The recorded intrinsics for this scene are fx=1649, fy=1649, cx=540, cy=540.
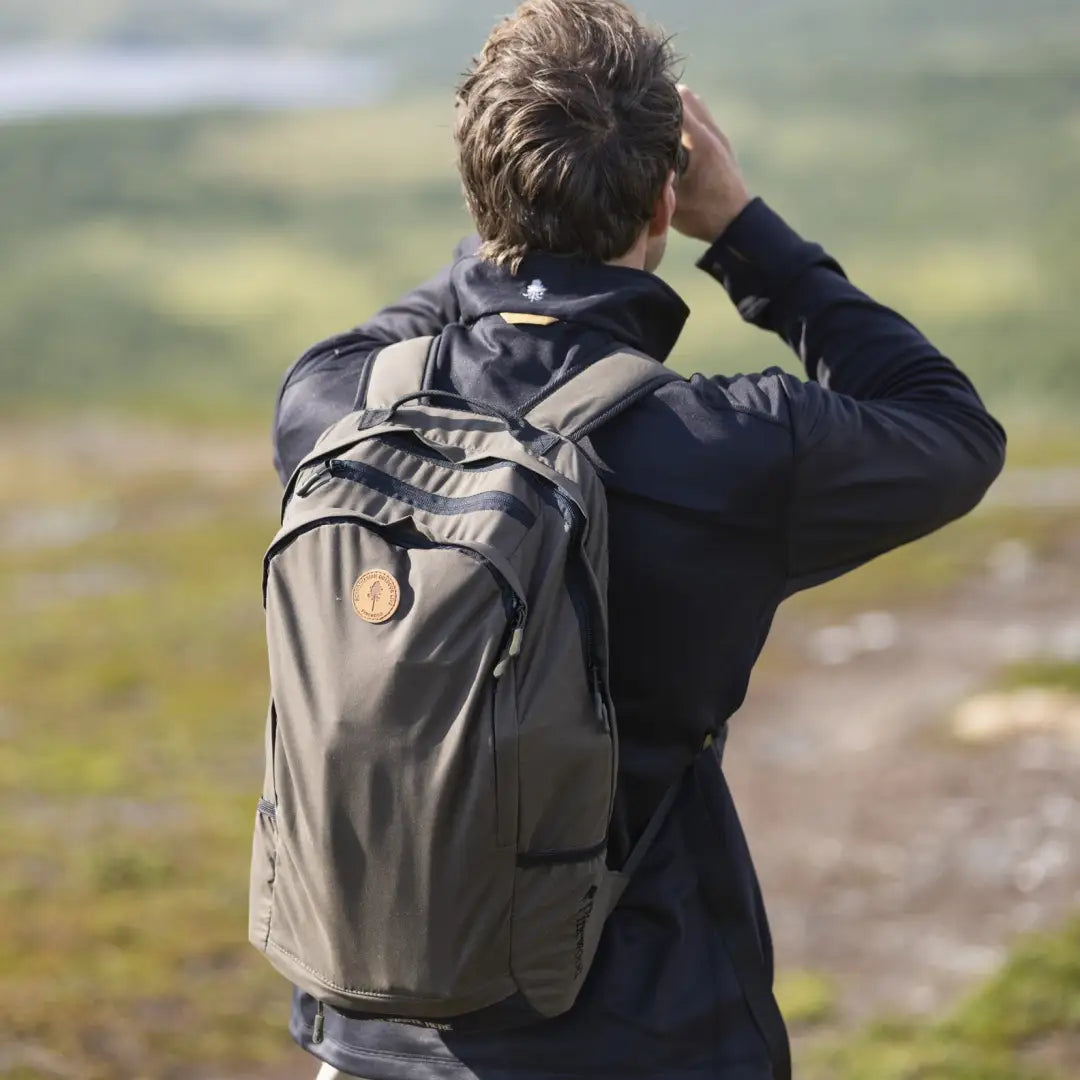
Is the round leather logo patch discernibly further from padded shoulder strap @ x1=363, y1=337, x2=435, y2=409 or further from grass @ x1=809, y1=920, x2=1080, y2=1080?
grass @ x1=809, y1=920, x2=1080, y2=1080

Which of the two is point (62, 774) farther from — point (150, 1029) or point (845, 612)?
point (845, 612)

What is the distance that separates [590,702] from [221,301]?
2639 centimetres

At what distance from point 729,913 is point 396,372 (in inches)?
33.5

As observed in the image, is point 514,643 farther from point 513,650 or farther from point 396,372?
point 396,372

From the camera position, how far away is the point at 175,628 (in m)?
11.7

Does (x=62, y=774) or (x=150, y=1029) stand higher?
(x=62, y=774)

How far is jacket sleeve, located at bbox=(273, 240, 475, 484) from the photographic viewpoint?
226 centimetres

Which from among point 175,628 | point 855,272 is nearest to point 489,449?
point 175,628

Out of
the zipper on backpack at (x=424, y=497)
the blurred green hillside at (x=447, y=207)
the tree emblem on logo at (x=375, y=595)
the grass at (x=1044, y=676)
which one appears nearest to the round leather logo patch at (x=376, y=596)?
the tree emblem on logo at (x=375, y=595)

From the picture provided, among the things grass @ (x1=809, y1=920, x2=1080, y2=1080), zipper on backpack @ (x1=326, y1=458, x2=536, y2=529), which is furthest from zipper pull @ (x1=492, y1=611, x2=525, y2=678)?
grass @ (x1=809, y1=920, x2=1080, y2=1080)

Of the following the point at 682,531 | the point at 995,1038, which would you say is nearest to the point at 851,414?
the point at 682,531

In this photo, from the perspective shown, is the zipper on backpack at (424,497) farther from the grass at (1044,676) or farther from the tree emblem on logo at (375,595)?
the grass at (1044,676)

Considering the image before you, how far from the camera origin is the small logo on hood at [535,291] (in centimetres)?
214

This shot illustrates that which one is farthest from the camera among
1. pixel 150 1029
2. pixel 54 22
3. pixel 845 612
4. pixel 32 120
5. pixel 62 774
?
pixel 54 22
